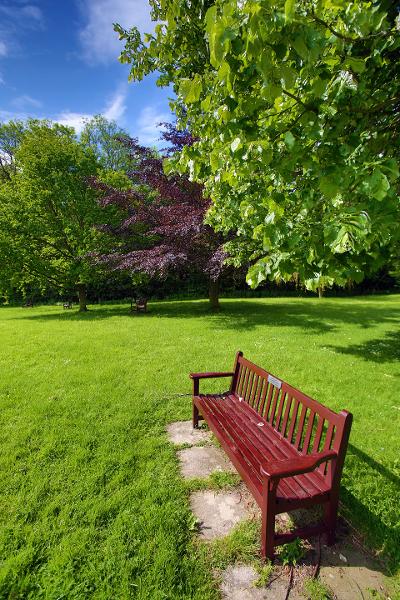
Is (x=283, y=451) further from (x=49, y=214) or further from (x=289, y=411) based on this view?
(x=49, y=214)

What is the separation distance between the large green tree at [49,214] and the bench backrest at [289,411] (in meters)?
13.5

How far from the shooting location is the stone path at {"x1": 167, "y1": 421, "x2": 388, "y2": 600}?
2260mm

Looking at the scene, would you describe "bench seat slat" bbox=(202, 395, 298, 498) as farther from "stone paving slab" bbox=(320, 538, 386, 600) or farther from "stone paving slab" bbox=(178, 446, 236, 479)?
"stone paving slab" bbox=(320, 538, 386, 600)

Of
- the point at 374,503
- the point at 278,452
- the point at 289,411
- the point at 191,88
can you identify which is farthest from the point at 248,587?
the point at 191,88

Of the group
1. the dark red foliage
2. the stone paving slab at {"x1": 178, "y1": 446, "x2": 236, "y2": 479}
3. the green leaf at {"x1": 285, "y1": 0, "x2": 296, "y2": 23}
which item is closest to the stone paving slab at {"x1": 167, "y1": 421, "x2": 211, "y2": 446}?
the stone paving slab at {"x1": 178, "y1": 446, "x2": 236, "y2": 479}

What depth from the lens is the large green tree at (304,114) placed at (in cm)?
176

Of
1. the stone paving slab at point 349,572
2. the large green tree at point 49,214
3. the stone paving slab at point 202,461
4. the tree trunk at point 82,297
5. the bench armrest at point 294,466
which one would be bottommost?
the stone paving slab at point 349,572

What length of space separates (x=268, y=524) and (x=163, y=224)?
496 inches

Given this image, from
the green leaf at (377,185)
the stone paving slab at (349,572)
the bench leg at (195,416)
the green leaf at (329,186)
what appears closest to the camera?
the green leaf at (377,185)

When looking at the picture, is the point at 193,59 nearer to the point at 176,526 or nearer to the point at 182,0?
the point at 182,0

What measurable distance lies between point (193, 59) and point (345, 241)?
125 inches

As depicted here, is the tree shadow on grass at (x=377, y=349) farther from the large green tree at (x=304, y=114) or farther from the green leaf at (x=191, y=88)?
the green leaf at (x=191, y=88)

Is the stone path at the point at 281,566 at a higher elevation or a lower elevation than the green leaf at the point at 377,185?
lower

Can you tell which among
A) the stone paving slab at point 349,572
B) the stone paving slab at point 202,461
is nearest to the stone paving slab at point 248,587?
the stone paving slab at point 349,572
